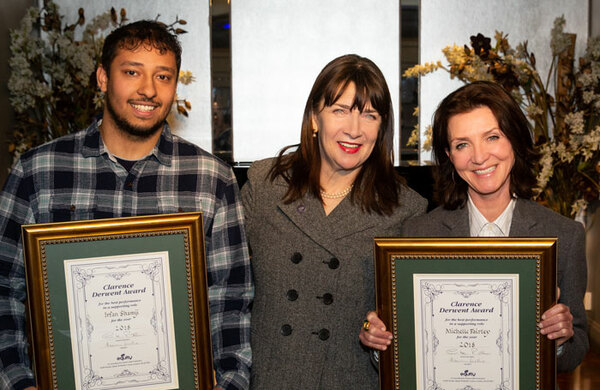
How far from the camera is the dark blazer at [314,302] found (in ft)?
7.27

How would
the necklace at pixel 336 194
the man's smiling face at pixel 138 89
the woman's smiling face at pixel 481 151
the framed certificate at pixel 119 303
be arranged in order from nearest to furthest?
the framed certificate at pixel 119 303
the man's smiling face at pixel 138 89
the woman's smiling face at pixel 481 151
the necklace at pixel 336 194

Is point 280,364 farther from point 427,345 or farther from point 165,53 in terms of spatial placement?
point 165,53

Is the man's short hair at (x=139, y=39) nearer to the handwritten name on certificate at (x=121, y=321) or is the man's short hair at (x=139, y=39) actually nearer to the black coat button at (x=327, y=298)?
the handwritten name on certificate at (x=121, y=321)

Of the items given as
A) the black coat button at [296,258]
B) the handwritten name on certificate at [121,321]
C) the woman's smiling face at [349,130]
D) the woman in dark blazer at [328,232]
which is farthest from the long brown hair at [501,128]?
the handwritten name on certificate at [121,321]

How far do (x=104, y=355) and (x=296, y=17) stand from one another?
13.7 ft

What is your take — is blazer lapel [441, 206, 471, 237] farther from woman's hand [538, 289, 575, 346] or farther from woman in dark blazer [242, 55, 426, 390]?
woman's hand [538, 289, 575, 346]

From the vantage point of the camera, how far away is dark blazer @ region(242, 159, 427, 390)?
87.3 inches

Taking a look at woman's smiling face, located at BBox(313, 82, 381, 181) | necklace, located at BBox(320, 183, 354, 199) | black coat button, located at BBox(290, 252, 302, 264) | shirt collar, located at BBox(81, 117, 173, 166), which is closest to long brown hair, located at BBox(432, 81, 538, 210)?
woman's smiling face, located at BBox(313, 82, 381, 181)

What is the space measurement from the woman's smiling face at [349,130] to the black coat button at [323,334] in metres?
0.65

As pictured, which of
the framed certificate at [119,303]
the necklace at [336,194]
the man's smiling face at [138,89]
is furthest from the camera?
the necklace at [336,194]

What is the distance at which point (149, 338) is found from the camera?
1.79 metres

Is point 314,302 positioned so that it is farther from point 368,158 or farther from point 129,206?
point 129,206

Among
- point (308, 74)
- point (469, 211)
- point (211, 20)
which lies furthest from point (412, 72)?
point (469, 211)

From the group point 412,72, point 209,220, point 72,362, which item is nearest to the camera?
point 72,362
